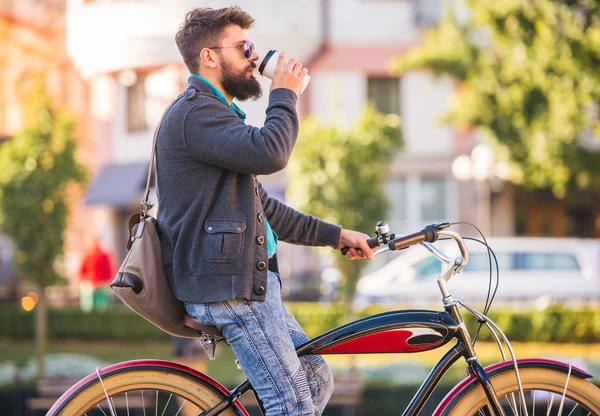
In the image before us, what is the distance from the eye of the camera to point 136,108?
1013 inches

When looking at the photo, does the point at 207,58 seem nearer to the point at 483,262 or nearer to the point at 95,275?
the point at 483,262

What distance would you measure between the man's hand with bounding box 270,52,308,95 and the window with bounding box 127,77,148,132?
74.0 feet

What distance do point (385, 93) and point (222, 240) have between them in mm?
22655

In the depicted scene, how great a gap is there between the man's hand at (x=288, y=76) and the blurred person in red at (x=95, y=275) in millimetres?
14233

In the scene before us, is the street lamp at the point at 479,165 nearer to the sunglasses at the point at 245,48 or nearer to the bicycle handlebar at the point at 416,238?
the bicycle handlebar at the point at 416,238

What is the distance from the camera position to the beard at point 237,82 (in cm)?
327

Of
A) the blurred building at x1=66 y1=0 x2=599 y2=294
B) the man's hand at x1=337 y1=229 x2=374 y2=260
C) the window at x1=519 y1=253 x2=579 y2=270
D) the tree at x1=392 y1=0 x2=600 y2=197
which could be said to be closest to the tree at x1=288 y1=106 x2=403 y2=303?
the tree at x1=392 y1=0 x2=600 y2=197

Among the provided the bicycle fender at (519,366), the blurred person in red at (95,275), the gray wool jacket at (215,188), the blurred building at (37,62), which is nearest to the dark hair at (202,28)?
the gray wool jacket at (215,188)

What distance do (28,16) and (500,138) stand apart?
878 inches

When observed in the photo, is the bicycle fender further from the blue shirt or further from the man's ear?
the man's ear

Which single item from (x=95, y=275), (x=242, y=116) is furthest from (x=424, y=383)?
(x=95, y=275)

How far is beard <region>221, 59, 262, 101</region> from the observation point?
3271mm

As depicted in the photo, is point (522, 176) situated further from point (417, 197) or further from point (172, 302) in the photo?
point (172, 302)

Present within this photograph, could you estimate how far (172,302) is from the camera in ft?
10.7
